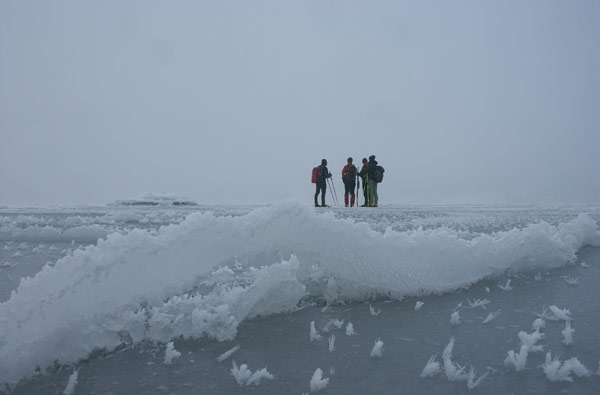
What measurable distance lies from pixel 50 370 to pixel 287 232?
43.0 inches

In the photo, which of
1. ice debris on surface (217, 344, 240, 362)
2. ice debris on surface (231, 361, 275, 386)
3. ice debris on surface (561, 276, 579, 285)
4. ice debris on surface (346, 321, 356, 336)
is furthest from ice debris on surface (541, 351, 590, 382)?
ice debris on surface (561, 276, 579, 285)

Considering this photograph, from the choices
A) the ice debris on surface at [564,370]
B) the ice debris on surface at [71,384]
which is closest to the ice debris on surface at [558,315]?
the ice debris on surface at [564,370]

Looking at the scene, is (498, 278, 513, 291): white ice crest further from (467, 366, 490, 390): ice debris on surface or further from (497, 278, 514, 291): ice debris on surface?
(467, 366, 490, 390): ice debris on surface

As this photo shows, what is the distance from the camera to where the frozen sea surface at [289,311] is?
3.66 feet

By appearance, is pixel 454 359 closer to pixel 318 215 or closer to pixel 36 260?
pixel 318 215

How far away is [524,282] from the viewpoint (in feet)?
7.32

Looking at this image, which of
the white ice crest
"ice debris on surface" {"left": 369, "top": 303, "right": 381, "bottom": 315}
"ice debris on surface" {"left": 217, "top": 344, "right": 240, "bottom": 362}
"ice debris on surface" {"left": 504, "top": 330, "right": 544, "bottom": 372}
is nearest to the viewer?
"ice debris on surface" {"left": 504, "top": 330, "right": 544, "bottom": 372}

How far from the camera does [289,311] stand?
1743mm

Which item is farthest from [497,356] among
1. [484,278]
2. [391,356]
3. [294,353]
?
[484,278]

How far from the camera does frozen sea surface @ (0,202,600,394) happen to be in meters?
1.11

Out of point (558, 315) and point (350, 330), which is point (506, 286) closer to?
point (558, 315)

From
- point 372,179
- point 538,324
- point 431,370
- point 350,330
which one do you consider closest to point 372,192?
point 372,179

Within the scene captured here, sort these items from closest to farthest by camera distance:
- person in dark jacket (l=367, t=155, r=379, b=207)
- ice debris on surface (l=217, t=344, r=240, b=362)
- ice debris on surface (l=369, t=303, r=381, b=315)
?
ice debris on surface (l=217, t=344, r=240, b=362), ice debris on surface (l=369, t=303, r=381, b=315), person in dark jacket (l=367, t=155, r=379, b=207)

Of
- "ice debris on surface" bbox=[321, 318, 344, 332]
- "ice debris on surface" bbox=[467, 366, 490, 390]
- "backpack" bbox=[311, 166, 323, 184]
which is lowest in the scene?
"ice debris on surface" bbox=[467, 366, 490, 390]
